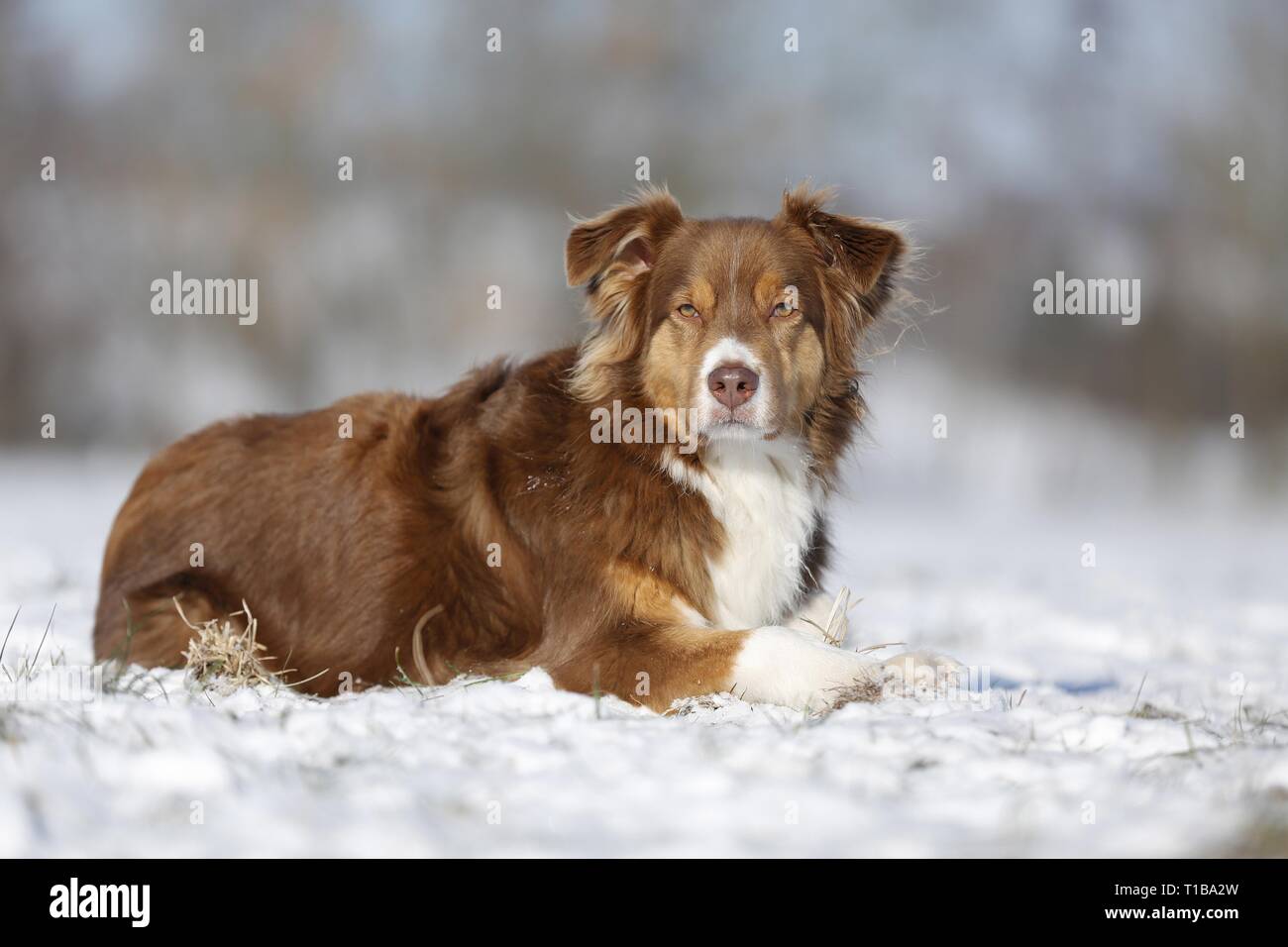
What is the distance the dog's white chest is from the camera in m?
5.21

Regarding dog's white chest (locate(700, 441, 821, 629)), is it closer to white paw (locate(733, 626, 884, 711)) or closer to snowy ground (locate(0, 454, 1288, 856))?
white paw (locate(733, 626, 884, 711))

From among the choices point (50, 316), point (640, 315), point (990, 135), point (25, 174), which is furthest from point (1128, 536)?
point (25, 174)

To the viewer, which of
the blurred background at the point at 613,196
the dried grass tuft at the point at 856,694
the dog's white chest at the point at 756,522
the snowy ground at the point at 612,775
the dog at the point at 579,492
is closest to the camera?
the snowy ground at the point at 612,775

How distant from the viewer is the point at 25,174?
102ft

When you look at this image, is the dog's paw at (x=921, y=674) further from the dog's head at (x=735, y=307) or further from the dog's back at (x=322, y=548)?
the dog's back at (x=322, y=548)

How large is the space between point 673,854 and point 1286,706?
4.18 meters

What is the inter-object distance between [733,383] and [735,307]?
1.56ft

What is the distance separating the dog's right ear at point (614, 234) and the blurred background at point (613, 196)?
17.4 metres

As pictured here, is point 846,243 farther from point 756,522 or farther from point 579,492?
point 579,492

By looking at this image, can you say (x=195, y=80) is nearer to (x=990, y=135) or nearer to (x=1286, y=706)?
(x=990, y=135)

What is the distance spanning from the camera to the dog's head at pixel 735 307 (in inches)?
199

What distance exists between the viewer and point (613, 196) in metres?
35.0

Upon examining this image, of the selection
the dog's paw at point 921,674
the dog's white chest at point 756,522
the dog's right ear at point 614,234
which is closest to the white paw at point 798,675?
the dog's paw at point 921,674

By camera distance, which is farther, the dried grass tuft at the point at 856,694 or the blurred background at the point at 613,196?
the blurred background at the point at 613,196
